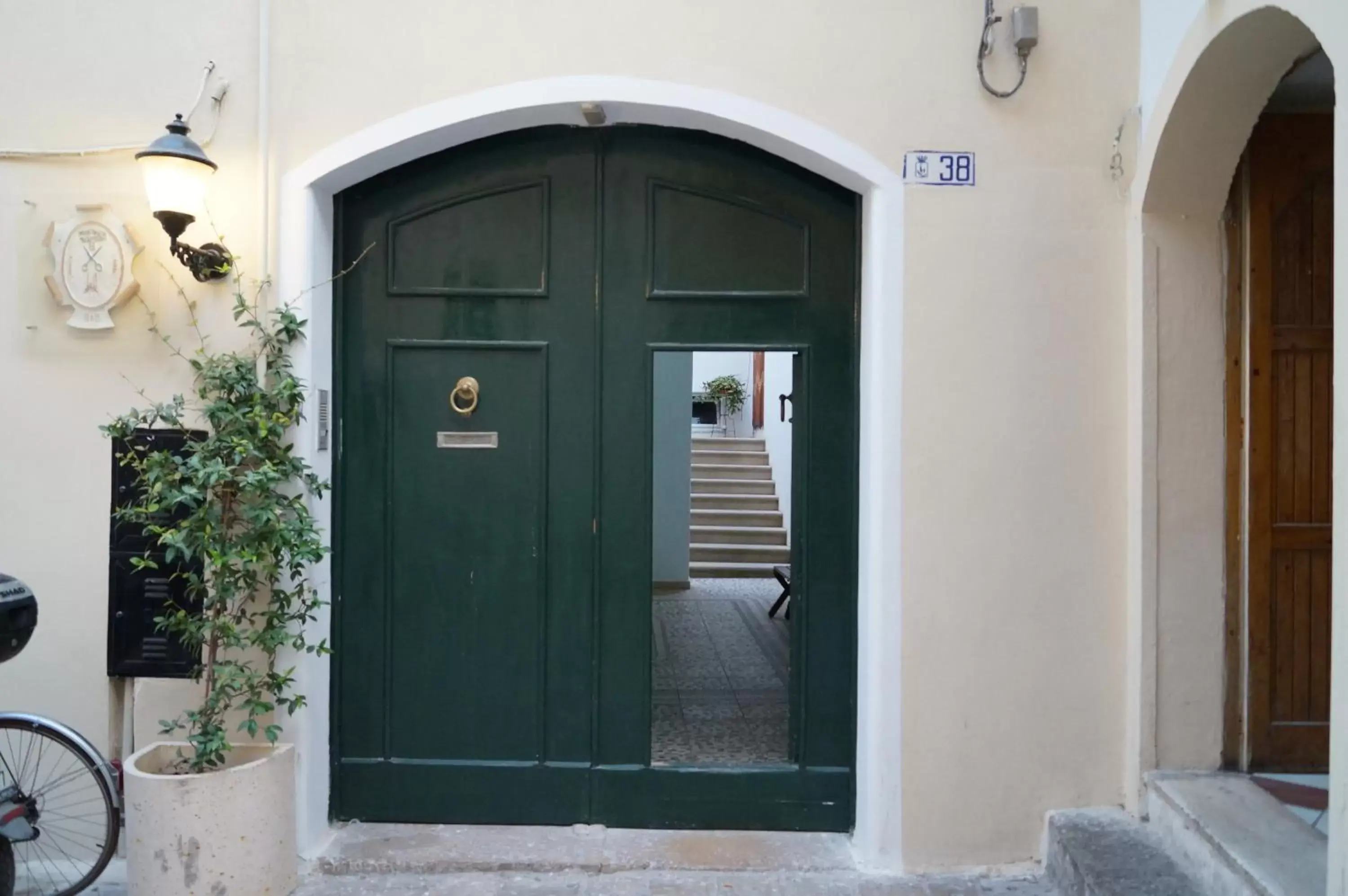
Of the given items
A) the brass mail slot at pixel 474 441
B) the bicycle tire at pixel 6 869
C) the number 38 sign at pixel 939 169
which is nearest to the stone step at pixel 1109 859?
the number 38 sign at pixel 939 169

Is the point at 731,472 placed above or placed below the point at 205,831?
above

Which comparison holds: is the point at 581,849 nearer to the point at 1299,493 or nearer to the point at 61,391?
the point at 61,391

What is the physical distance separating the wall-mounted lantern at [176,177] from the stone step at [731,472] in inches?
389

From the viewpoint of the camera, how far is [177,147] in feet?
11.3

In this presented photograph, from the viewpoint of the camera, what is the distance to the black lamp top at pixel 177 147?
3.44 metres

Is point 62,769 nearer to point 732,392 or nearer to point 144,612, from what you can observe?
point 144,612

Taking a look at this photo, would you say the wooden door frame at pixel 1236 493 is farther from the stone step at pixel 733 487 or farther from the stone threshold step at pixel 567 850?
the stone step at pixel 733 487

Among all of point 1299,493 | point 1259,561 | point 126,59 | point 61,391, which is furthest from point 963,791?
point 126,59

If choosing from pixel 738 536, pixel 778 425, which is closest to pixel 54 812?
pixel 738 536

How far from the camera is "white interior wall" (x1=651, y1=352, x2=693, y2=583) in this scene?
9633 millimetres

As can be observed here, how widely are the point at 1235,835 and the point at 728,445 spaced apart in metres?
11.6

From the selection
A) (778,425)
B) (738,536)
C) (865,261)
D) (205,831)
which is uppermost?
(865,261)

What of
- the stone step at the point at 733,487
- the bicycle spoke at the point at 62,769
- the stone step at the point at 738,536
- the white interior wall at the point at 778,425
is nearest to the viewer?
the bicycle spoke at the point at 62,769

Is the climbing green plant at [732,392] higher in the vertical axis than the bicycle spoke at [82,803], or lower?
higher
